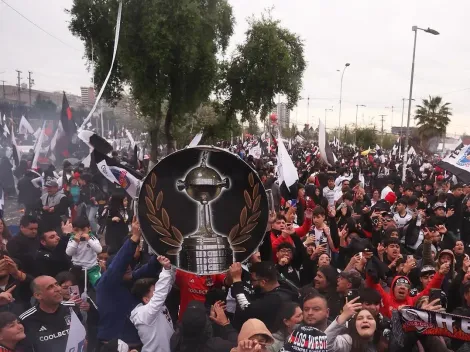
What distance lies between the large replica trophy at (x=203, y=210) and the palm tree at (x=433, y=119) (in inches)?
1977

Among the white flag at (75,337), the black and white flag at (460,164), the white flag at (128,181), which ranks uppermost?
the black and white flag at (460,164)

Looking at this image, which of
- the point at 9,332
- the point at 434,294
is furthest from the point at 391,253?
the point at 9,332

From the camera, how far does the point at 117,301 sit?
4.37 m

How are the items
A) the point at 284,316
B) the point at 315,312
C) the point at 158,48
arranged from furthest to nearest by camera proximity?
1. the point at 158,48
2. the point at 284,316
3. the point at 315,312

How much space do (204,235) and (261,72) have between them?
1976 cm

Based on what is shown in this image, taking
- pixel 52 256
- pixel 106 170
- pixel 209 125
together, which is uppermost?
pixel 209 125

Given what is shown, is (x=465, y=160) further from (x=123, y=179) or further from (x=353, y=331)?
(x=353, y=331)

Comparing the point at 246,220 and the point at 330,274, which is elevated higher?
the point at 246,220

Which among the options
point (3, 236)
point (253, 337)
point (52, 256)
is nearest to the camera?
→ point (253, 337)

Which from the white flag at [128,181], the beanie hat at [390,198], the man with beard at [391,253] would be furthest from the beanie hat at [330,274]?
the beanie hat at [390,198]

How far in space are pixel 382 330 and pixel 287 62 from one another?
1983 cm

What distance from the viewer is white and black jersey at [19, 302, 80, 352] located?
372 cm

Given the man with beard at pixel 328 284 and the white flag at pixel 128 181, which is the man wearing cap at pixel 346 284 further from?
the white flag at pixel 128 181

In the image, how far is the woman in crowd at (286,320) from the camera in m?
3.70
